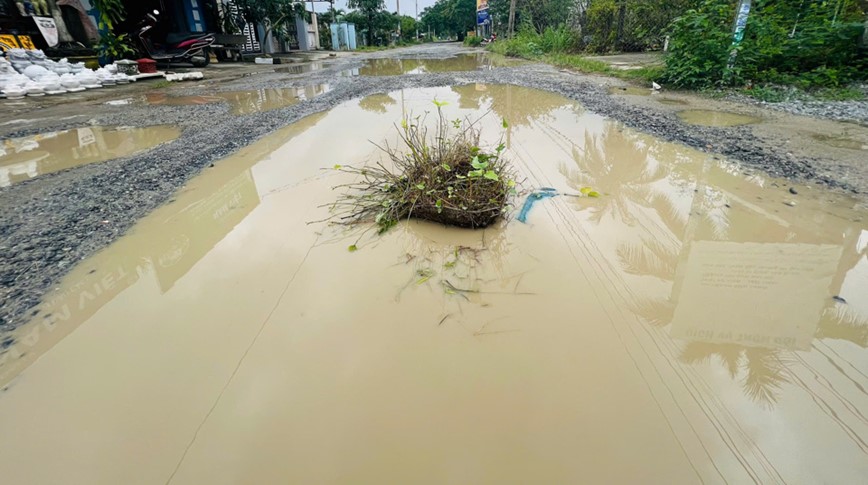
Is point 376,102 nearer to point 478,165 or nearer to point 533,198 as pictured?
point 533,198

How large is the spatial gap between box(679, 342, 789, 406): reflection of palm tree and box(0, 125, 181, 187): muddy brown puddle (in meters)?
5.91

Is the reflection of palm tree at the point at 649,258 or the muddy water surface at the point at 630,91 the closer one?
the reflection of palm tree at the point at 649,258

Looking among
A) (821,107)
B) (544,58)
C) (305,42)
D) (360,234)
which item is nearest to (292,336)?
(360,234)

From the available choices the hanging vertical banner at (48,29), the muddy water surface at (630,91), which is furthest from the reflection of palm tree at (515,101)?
the hanging vertical banner at (48,29)

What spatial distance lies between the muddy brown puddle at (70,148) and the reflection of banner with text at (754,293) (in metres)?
5.97

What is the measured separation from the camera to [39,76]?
8852 mm

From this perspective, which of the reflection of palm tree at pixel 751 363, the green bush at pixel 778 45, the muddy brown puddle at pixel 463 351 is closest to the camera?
the muddy brown puddle at pixel 463 351

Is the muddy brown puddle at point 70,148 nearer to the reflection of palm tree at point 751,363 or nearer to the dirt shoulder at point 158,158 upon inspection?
the dirt shoulder at point 158,158

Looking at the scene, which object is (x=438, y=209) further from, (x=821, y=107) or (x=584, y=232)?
(x=821, y=107)

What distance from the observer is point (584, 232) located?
3.07 metres

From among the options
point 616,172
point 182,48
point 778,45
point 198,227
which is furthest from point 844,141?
point 182,48

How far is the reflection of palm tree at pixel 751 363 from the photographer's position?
1709 millimetres

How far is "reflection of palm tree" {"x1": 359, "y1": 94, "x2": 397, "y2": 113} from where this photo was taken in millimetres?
7667

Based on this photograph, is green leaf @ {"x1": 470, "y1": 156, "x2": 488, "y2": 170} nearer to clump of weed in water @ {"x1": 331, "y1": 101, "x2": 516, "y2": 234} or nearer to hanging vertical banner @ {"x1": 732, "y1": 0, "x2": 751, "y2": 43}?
clump of weed in water @ {"x1": 331, "y1": 101, "x2": 516, "y2": 234}
